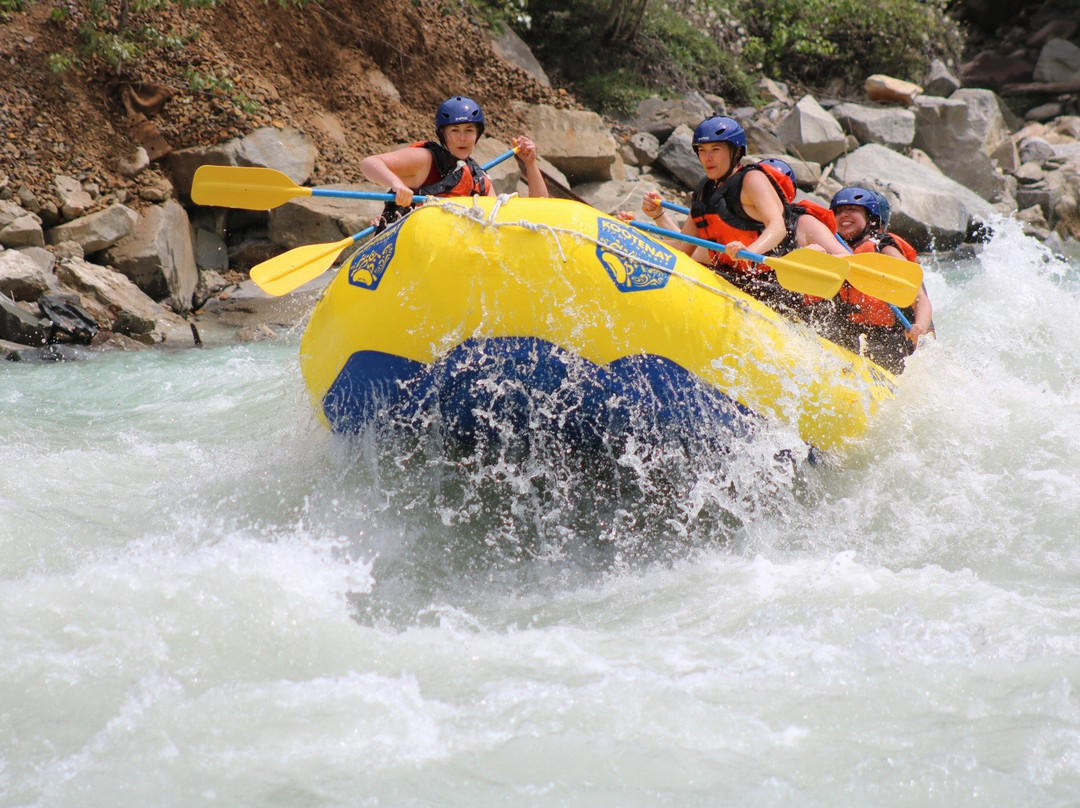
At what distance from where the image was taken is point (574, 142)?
9.73 m

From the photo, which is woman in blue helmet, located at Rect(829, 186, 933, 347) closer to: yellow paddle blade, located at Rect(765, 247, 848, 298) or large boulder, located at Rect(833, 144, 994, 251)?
yellow paddle blade, located at Rect(765, 247, 848, 298)

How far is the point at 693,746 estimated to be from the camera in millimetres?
2232

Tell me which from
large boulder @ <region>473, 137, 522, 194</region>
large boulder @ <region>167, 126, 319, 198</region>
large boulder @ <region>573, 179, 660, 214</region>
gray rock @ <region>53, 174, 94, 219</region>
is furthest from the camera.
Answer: large boulder @ <region>573, 179, 660, 214</region>

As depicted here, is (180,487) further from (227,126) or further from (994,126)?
(994,126)

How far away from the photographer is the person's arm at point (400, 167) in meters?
3.86

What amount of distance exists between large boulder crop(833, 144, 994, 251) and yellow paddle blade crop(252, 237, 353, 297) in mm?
8370

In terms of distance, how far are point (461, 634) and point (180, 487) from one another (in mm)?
1726

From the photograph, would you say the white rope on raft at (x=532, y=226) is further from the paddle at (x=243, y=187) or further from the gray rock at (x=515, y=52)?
the gray rock at (x=515, y=52)

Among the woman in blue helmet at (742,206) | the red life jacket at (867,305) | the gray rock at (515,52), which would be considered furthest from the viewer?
the gray rock at (515,52)

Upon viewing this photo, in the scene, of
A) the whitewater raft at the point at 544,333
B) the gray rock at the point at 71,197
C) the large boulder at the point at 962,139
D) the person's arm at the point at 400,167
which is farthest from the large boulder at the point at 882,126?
the whitewater raft at the point at 544,333

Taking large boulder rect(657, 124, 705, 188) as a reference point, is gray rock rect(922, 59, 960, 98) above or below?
above

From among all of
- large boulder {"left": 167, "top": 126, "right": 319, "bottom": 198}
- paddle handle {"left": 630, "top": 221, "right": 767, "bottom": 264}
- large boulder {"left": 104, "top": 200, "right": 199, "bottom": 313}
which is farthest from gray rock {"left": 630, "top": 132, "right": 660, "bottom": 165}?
paddle handle {"left": 630, "top": 221, "right": 767, "bottom": 264}

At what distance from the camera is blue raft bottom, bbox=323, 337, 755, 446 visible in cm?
317

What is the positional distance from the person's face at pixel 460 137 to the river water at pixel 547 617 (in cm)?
138
